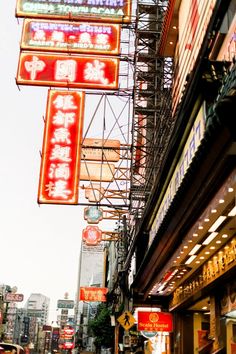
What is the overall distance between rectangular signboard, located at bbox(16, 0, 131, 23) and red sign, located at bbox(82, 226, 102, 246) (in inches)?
811

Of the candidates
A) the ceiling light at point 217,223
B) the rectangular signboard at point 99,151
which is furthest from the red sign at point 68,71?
the ceiling light at point 217,223

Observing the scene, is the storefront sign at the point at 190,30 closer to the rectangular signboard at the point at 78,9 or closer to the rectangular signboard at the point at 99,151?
the rectangular signboard at the point at 78,9

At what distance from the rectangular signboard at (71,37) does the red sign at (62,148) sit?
212 cm

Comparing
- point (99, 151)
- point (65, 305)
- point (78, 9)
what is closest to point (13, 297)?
point (65, 305)

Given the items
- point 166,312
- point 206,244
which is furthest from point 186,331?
point 206,244

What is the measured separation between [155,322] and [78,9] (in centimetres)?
1377

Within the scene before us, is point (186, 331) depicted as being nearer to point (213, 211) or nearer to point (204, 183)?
point (213, 211)

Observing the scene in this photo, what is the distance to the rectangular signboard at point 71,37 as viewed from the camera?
20031mm

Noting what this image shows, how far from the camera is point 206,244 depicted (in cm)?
1120

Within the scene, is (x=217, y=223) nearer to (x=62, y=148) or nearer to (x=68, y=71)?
(x=62, y=148)

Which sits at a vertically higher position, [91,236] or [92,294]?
[91,236]

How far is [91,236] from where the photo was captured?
38000 millimetres

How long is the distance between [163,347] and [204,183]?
14.5 meters

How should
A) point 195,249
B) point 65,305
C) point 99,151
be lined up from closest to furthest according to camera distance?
point 195,249 → point 99,151 → point 65,305
